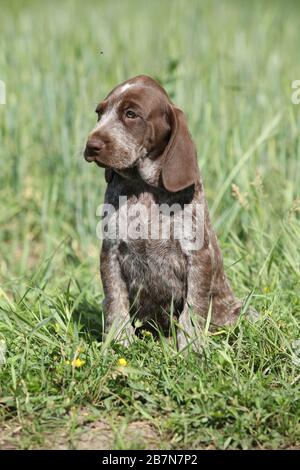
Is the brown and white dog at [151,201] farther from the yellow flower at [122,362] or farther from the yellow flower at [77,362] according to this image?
the yellow flower at [77,362]

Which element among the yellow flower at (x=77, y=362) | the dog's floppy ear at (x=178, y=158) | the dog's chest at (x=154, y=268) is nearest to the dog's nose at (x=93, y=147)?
the dog's floppy ear at (x=178, y=158)

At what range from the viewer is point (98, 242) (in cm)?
597

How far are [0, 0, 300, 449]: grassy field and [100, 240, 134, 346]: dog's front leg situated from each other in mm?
147

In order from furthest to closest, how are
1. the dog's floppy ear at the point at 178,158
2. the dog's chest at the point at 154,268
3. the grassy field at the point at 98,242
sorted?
the dog's chest at the point at 154,268, the dog's floppy ear at the point at 178,158, the grassy field at the point at 98,242

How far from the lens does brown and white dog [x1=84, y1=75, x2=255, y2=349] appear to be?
3832mm

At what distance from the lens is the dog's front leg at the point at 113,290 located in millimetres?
4098

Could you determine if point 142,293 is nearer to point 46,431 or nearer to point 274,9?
point 46,431

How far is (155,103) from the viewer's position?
3875mm

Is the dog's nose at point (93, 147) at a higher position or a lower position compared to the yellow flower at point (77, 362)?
higher

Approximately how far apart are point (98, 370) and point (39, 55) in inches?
161

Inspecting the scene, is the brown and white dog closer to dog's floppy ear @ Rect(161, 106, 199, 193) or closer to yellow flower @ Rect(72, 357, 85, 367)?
dog's floppy ear @ Rect(161, 106, 199, 193)

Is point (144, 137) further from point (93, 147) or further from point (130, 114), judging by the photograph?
point (93, 147)

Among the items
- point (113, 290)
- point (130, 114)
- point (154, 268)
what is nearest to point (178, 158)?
point (130, 114)

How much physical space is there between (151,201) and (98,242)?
1944mm
